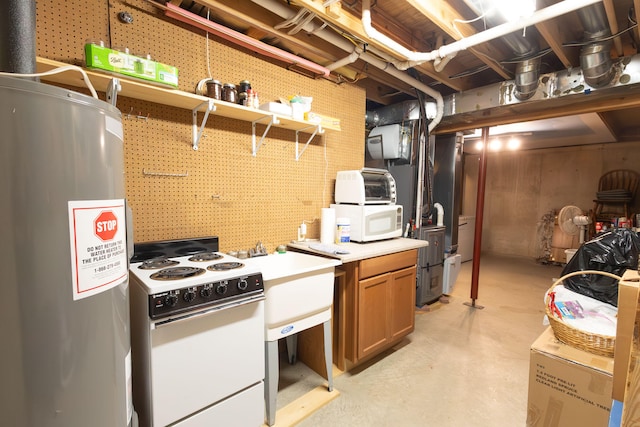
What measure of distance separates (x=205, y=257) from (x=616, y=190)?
22.0 feet

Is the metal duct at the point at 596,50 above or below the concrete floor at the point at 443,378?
above

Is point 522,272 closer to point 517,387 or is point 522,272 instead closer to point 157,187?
point 517,387

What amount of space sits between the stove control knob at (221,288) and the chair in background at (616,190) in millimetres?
6674

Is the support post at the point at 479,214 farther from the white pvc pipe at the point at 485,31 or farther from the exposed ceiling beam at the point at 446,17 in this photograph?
the white pvc pipe at the point at 485,31

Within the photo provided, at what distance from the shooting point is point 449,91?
355 cm

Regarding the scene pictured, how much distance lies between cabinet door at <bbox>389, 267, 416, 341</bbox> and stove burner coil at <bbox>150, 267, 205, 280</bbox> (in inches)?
58.9

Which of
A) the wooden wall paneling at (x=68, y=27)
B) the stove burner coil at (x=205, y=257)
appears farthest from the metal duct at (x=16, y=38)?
the stove burner coil at (x=205, y=257)

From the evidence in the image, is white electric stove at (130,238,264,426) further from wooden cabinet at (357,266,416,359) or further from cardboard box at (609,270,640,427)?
cardboard box at (609,270,640,427)

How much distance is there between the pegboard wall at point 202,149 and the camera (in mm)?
1563

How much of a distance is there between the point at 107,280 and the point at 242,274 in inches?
25.4

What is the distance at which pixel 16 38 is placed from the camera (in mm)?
885

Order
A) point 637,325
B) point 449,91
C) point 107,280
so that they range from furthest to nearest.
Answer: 1. point 449,91
2. point 637,325
3. point 107,280

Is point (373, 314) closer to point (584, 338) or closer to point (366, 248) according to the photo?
point (366, 248)

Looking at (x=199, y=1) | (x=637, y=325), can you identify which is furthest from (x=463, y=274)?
(x=199, y=1)
